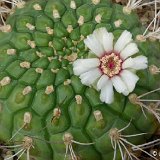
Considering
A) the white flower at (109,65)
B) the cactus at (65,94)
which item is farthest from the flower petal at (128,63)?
the cactus at (65,94)

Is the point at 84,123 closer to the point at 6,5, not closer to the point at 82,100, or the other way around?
the point at 82,100

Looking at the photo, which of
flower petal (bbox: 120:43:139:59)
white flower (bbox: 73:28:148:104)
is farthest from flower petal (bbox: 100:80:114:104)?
flower petal (bbox: 120:43:139:59)

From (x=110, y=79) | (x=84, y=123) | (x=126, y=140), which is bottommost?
(x=126, y=140)

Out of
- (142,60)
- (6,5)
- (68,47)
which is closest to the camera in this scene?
(142,60)

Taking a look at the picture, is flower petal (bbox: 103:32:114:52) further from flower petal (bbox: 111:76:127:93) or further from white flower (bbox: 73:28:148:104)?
flower petal (bbox: 111:76:127:93)

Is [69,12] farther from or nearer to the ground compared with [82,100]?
farther from the ground

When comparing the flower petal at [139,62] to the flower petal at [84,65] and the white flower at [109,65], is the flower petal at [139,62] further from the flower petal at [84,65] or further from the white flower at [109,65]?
the flower petal at [84,65]

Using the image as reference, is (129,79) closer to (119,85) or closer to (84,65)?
(119,85)

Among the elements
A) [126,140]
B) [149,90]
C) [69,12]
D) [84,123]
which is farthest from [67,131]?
[69,12]
